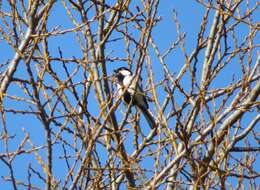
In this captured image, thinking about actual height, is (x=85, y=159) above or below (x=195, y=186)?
above

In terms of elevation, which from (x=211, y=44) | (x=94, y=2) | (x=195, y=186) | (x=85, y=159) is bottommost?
(x=195, y=186)

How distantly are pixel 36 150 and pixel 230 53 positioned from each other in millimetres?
1658

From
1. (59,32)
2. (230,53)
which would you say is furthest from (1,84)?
(230,53)

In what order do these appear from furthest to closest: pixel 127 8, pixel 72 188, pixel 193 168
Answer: pixel 127 8, pixel 193 168, pixel 72 188

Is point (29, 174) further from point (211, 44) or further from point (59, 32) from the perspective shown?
point (211, 44)

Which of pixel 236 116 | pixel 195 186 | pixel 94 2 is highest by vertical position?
pixel 94 2

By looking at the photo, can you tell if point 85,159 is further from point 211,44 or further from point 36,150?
point 211,44

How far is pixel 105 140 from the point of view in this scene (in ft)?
12.8

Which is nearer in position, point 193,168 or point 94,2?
point 193,168

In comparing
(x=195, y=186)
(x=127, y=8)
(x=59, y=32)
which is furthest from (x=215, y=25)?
(x=195, y=186)

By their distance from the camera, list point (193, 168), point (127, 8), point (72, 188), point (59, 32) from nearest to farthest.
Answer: point (72, 188) < point (193, 168) < point (59, 32) < point (127, 8)

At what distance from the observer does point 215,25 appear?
3891 millimetres

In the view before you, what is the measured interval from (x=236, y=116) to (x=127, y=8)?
106cm

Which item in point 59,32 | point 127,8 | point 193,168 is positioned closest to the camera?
point 193,168
